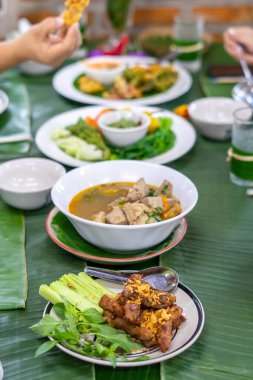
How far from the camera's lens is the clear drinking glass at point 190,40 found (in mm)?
2506

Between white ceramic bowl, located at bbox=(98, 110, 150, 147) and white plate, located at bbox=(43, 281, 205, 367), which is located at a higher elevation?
white plate, located at bbox=(43, 281, 205, 367)

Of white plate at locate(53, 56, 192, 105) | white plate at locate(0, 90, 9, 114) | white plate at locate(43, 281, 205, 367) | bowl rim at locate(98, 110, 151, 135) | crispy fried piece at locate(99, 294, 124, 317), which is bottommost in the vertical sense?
white plate at locate(53, 56, 192, 105)

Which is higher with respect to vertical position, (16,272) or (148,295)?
(148,295)

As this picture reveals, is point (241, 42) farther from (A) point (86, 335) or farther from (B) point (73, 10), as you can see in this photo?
(A) point (86, 335)

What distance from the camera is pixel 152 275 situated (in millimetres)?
1164

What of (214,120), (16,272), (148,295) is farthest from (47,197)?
(214,120)

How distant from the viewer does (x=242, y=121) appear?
5.21 feet

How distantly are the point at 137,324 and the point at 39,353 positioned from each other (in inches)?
6.8

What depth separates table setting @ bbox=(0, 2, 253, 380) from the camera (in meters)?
0.99

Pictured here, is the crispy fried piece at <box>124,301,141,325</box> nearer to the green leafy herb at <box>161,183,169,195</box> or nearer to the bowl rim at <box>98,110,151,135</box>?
the green leafy herb at <box>161,183,169,195</box>

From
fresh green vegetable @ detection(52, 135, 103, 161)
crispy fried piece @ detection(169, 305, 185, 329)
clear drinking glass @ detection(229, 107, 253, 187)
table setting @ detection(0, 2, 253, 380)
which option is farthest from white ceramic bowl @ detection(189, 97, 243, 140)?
crispy fried piece @ detection(169, 305, 185, 329)

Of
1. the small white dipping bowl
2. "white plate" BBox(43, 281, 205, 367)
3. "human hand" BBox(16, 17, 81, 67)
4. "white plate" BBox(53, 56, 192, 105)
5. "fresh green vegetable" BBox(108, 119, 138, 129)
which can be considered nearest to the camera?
"white plate" BBox(43, 281, 205, 367)

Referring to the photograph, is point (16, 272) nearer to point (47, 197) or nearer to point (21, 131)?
point (47, 197)

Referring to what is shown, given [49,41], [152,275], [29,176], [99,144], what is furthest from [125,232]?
[49,41]
